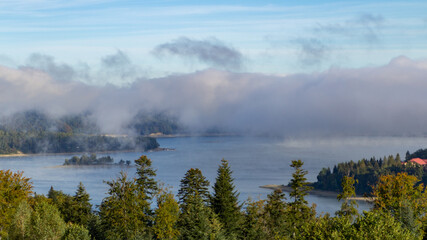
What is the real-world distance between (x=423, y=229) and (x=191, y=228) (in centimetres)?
2020

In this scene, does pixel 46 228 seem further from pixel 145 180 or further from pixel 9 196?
pixel 145 180

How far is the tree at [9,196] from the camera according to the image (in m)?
53.2

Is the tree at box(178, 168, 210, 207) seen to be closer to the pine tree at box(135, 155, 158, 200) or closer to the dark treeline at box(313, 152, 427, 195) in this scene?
the pine tree at box(135, 155, 158, 200)

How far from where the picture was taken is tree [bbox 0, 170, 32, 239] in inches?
2095

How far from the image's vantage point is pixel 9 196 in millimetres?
55781

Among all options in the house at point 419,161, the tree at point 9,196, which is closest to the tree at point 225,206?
the tree at point 9,196

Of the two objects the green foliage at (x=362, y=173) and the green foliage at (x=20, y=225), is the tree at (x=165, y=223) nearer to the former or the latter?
the green foliage at (x=20, y=225)

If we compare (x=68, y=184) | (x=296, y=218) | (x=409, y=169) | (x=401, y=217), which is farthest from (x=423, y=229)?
(x=68, y=184)

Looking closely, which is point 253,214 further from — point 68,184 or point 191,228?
point 68,184

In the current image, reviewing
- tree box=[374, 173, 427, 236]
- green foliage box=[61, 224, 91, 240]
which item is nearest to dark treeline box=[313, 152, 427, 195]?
tree box=[374, 173, 427, 236]

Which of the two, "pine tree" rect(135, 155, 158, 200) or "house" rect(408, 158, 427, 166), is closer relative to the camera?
"pine tree" rect(135, 155, 158, 200)

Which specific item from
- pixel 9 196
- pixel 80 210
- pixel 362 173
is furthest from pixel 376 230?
pixel 362 173

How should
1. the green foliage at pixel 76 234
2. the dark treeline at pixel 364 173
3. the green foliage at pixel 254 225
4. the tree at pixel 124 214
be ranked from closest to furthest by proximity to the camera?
the green foliage at pixel 76 234
the tree at pixel 124 214
the green foliage at pixel 254 225
the dark treeline at pixel 364 173

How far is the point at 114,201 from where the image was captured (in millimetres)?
52656
